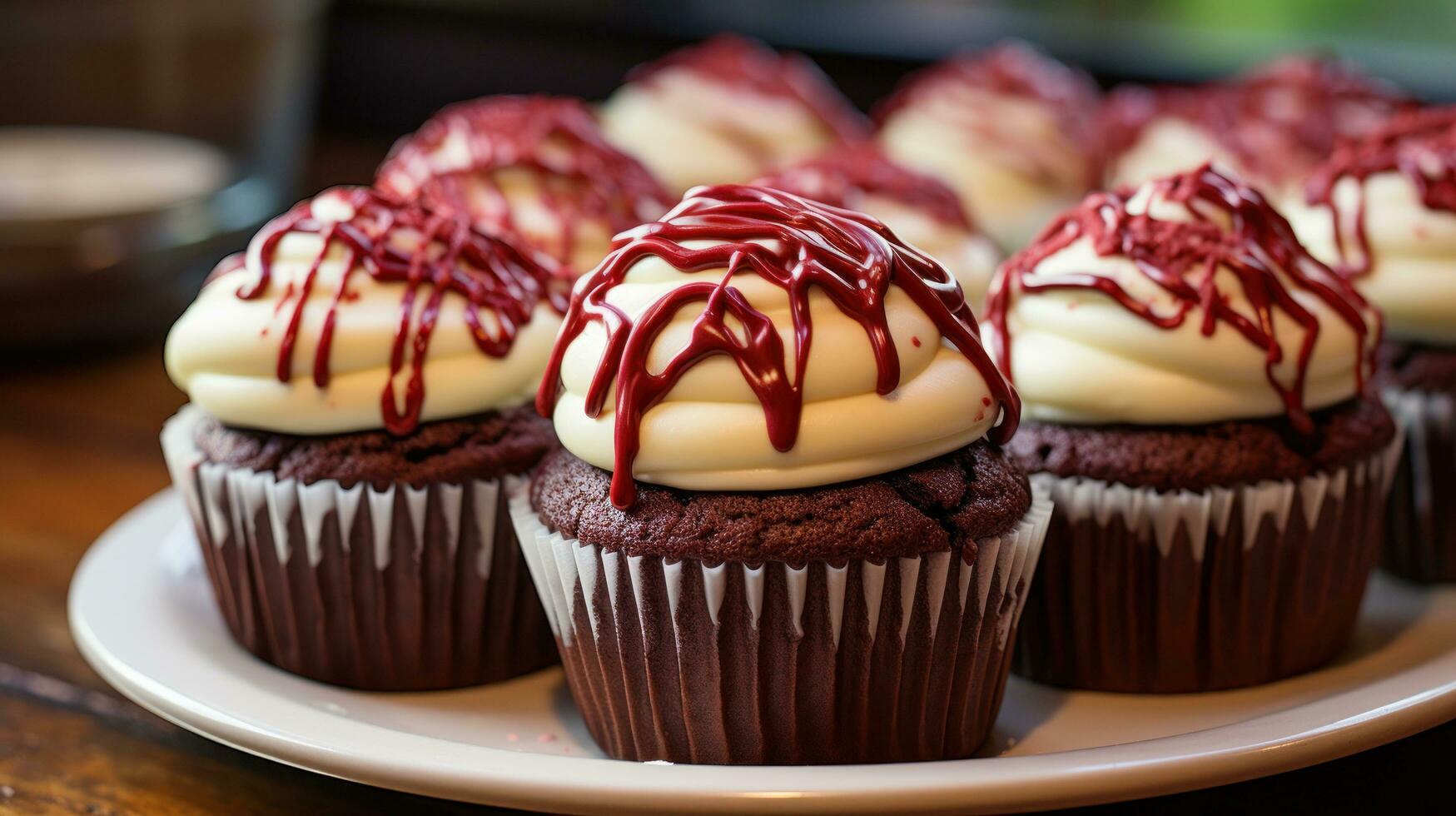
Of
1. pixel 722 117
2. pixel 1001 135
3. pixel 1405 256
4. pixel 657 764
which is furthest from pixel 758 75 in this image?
pixel 657 764

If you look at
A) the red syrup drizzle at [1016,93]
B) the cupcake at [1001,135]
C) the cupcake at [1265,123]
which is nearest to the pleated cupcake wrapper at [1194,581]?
the cupcake at [1265,123]

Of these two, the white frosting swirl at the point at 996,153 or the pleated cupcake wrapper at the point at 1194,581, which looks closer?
the pleated cupcake wrapper at the point at 1194,581

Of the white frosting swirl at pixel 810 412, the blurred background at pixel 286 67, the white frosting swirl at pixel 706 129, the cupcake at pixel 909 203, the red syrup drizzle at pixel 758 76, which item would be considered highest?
the white frosting swirl at pixel 810 412

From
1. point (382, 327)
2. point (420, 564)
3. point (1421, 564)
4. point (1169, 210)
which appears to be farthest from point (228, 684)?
point (1421, 564)

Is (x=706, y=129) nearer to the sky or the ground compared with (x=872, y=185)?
nearer to the ground

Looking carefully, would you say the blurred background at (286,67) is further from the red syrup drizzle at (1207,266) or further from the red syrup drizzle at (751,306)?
the red syrup drizzle at (1207,266)

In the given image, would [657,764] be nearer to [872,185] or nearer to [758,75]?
[872,185]
